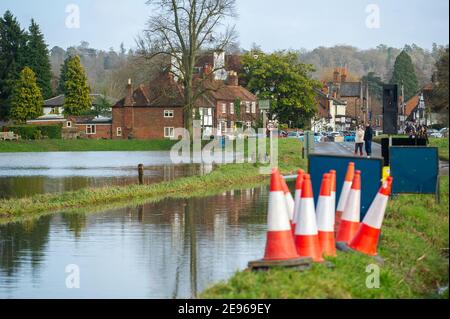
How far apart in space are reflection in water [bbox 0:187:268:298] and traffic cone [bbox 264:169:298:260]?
7.08 feet

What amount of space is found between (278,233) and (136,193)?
→ 71.4 feet

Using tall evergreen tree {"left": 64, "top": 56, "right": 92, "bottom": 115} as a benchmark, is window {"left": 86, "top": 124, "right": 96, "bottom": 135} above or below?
below

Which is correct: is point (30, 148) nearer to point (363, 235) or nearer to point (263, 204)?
point (263, 204)

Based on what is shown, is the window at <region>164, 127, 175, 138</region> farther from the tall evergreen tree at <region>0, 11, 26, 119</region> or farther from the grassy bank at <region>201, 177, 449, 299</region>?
the grassy bank at <region>201, 177, 449, 299</region>

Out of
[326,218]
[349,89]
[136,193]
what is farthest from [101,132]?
[326,218]

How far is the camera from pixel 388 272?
12438mm

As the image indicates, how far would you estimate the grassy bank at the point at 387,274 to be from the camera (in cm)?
1048

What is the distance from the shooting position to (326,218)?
12789 mm

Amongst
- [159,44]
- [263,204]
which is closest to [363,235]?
[263,204]

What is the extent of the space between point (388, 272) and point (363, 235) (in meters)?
1.53

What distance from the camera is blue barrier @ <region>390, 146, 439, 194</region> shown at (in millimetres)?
20938

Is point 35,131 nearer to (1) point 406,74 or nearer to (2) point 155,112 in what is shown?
(2) point 155,112

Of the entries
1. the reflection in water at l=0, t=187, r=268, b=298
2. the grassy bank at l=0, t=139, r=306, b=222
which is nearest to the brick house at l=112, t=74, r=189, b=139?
the grassy bank at l=0, t=139, r=306, b=222

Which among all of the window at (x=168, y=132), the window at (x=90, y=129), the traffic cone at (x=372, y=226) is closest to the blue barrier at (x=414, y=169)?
the traffic cone at (x=372, y=226)
